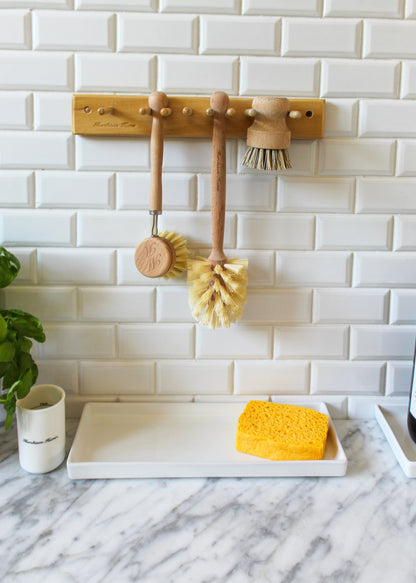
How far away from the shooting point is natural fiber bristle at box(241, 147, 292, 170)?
871 millimetres

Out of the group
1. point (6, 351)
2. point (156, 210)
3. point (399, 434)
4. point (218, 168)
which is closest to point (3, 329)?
point (6, 351)

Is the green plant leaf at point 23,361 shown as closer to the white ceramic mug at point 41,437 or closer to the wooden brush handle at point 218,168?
the white ceramic mug at point 41,437

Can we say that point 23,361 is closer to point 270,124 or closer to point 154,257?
point 154,257

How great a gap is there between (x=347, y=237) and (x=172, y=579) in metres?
0.58

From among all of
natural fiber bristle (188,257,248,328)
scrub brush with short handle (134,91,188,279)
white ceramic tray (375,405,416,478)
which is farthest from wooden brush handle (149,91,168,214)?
white ceramic tray (375,405,416,478)

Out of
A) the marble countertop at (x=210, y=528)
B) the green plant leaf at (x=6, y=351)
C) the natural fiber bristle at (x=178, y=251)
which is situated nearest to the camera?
the marble countertop at (x=210, y=528)

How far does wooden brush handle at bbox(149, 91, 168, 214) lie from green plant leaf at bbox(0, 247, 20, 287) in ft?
0.73

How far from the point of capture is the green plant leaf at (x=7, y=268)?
2.83 ft

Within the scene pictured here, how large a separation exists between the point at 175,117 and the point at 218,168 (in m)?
0.10

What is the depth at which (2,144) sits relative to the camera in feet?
2.99

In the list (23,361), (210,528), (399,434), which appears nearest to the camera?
(210,528)

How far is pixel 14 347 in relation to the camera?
2.75 ft

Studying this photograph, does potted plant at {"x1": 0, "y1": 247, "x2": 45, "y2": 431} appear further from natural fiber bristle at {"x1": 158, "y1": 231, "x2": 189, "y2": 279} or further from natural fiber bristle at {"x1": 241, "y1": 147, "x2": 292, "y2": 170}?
natural fiber bristle at {"x1": 241, "y1": 147, "x2": 292, "y2": 170}

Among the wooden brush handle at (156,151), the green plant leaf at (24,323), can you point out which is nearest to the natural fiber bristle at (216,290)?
the wooden brush handle at (156,151)
